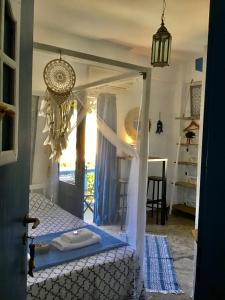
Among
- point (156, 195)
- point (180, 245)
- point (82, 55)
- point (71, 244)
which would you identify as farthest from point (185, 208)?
point (82, 55)

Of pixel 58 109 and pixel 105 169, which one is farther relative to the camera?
pixel 105 169

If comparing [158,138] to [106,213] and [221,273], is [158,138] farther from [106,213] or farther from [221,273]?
[221,273]

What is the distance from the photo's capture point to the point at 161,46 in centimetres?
236

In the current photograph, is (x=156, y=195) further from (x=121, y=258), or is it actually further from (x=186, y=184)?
(x=121, y=258)

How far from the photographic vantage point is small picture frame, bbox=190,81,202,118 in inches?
190

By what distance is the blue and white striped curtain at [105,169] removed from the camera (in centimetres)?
341

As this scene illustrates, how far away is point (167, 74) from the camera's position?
5129 millimetres

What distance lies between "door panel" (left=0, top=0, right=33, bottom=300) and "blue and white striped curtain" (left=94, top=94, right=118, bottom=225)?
2.24 metres

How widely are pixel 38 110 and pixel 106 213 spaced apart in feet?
5.10

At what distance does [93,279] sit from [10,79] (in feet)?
5.36

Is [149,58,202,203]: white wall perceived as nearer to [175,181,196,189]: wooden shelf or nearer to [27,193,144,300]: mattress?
[175,181,196,189]: wooden shelf

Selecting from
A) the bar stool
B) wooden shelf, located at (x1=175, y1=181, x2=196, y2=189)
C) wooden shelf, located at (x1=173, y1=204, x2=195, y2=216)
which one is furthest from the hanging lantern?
wooden shelf, located at (x1=173, y1=204, x2=195, y2=216)

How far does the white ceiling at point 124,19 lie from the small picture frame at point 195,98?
0.80 metres

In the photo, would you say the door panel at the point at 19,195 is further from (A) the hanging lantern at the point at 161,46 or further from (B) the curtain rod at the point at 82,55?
(A) the hanging lantern at the point at 161,46
